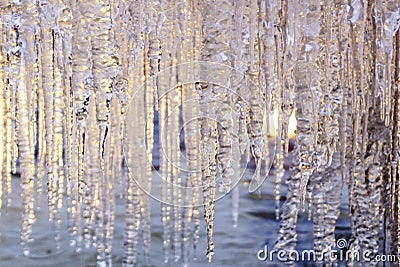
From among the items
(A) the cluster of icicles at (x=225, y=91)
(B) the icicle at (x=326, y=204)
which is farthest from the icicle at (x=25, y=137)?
(B) the icicle at (x=326, y=204)

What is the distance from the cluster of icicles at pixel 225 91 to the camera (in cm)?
122

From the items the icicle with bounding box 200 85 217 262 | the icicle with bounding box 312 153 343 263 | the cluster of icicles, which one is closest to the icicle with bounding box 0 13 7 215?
the cluster of icicles

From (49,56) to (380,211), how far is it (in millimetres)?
Result: 1006

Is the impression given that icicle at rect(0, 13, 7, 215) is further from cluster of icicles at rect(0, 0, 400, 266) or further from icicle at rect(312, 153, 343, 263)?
icicle at rect(312, 153, 343, 263)

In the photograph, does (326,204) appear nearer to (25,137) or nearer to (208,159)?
Answer: (208,159)

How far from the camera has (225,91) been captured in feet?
4.12

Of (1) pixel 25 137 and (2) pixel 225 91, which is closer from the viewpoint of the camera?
(2) pixel 225 91

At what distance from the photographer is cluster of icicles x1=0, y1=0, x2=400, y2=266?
1225 mm

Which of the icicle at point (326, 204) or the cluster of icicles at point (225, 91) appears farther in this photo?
the icicle at point (326, 204)

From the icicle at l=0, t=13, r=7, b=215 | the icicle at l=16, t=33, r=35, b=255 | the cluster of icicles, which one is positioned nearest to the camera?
the cluster of icicles

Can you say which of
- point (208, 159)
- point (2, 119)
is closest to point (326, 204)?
point (208, 159)

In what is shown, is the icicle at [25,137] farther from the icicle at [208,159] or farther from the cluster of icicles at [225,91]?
the icicle at [208,159]

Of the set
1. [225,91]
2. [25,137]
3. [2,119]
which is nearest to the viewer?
[225,91]

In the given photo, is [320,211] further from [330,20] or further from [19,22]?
[19,22]
